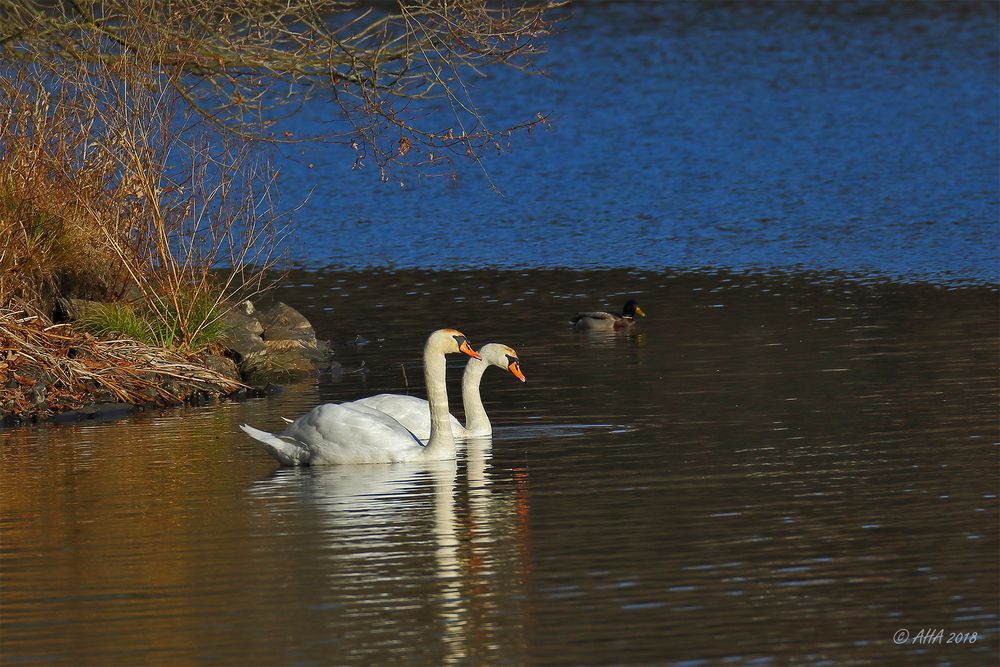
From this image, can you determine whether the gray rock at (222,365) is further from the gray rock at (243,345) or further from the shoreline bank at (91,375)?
the gray rock at (243,345)

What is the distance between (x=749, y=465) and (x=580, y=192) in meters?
19.5

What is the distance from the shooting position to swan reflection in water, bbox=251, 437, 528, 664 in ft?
27.3

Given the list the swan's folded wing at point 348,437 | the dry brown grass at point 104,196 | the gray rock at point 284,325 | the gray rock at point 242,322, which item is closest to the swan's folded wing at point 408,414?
the swan's folded wing at point 348,437

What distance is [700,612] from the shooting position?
27.0 ft

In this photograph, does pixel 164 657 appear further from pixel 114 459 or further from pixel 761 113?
pixel 761 113

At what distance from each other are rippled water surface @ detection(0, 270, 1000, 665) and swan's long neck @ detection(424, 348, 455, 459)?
225 millimetres

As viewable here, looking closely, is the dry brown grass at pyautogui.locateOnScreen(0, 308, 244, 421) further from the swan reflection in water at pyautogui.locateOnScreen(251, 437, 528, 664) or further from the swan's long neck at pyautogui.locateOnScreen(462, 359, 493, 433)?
the swan reflection in water at pyautogui.locateOnScreen(251, 437, 528, 664)

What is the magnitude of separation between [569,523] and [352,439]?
9.10 ft

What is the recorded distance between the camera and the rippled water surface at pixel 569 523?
26.4 ft

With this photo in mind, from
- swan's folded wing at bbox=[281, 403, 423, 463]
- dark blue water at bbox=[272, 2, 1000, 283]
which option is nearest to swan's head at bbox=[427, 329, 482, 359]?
swan's folded wing at bbox=[281, 403, 423, 463]

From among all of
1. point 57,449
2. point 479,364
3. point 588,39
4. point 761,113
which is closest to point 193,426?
point 57,449

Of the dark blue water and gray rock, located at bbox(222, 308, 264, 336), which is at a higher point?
the dark blue water

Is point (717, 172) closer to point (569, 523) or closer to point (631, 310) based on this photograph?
point (631, 310)

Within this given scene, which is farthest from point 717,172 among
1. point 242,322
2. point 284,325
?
point 242,322
